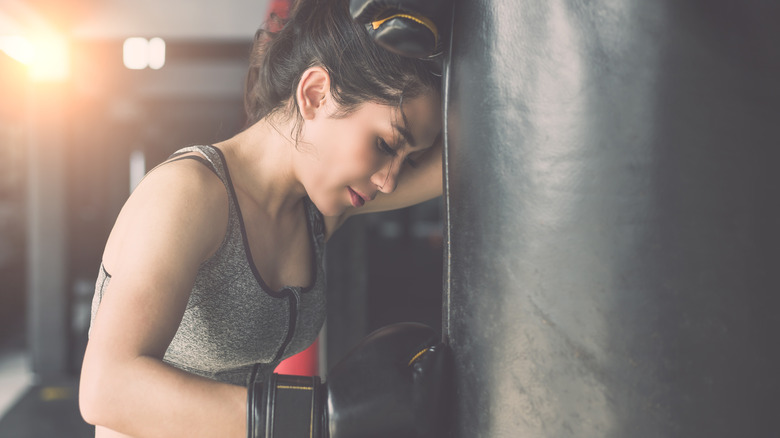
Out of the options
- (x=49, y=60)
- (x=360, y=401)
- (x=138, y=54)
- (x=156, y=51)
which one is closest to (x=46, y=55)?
(x=49, y=60)

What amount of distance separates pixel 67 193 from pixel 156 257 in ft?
14.7

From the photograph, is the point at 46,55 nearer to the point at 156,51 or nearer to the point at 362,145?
the point at 156,51

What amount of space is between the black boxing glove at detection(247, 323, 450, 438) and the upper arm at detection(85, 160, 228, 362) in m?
0.14

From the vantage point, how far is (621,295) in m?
0.58

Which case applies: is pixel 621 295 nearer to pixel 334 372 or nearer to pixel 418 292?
pixel 334 372

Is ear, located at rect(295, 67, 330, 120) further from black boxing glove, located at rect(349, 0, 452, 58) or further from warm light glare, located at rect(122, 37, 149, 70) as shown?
warm light glare, located at rect(122, 37, 149, 70)

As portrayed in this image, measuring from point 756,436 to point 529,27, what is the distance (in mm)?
466

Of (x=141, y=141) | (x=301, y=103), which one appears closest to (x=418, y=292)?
(x=141, y=141)

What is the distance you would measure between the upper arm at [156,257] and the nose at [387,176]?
268 millimetres

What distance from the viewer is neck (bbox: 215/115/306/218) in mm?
1012

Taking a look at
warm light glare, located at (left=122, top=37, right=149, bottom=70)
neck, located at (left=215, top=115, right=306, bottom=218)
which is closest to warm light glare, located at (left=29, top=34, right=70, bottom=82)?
warm light glare, located at (left=122, top=37, right=149, bottom=70)

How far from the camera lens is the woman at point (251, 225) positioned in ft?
2.19

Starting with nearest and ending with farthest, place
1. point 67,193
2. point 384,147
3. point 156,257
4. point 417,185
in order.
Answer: point 156,257, point 384,147, point 417,185, point 67,193

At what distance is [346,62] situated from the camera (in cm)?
89
